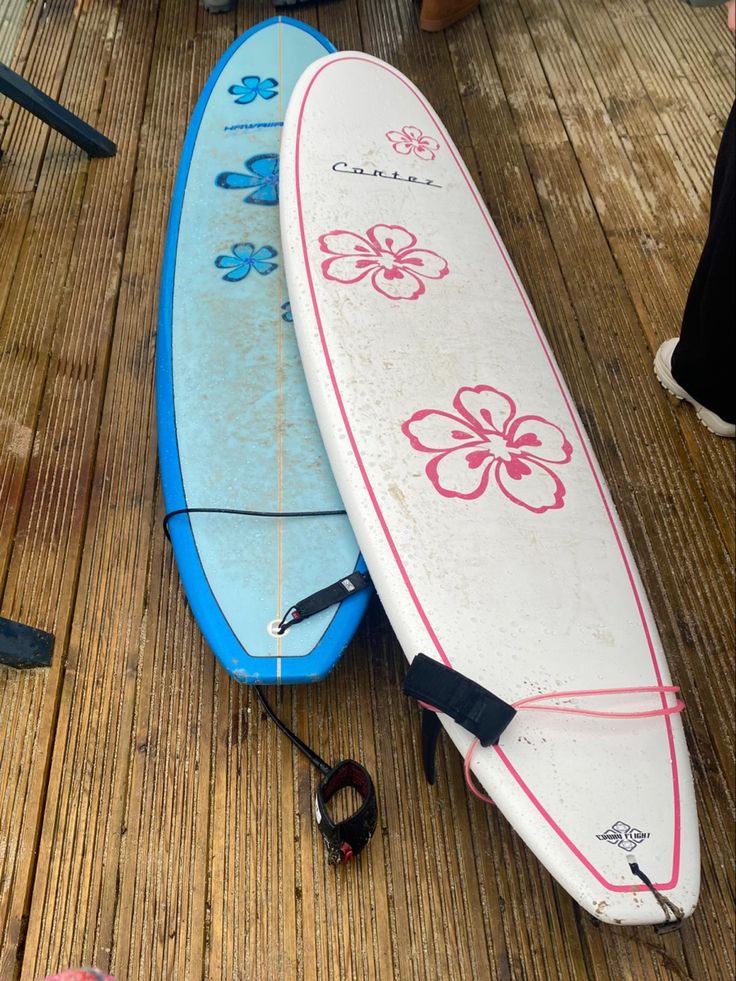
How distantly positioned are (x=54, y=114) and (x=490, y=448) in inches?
63.2

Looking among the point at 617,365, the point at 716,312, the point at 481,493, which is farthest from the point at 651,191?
the point at 481,493

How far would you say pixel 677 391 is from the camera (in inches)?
70.9

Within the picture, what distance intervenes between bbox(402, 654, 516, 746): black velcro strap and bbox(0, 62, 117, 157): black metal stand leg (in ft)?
6.01

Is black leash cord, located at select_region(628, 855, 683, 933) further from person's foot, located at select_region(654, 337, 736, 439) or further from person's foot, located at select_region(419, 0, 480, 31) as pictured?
person's foot, located at select_region(419, 0, 480, 31)

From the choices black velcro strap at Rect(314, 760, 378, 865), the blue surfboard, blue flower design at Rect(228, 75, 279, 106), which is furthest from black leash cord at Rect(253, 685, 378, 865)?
blue flower design at Rect(228, 75, 279, 106)

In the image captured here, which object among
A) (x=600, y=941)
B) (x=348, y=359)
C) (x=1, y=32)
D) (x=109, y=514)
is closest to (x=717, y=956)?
(x=600, y=941)

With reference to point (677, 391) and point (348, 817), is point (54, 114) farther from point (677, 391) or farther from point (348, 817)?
point (348, 817)

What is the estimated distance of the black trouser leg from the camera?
4.45ft

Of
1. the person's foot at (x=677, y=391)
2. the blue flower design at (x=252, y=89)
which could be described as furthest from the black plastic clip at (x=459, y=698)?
Answer: the blue flower design at (x=252, y=89)

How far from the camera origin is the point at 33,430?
5.75ft

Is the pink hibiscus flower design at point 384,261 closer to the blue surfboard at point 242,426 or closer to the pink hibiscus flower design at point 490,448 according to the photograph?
the blue surfboard at point 242,426

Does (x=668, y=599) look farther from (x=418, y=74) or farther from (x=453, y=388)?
(x=418, y=74)

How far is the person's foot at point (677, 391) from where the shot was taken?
174 cm

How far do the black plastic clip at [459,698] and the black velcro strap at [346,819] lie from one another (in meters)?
0.17
